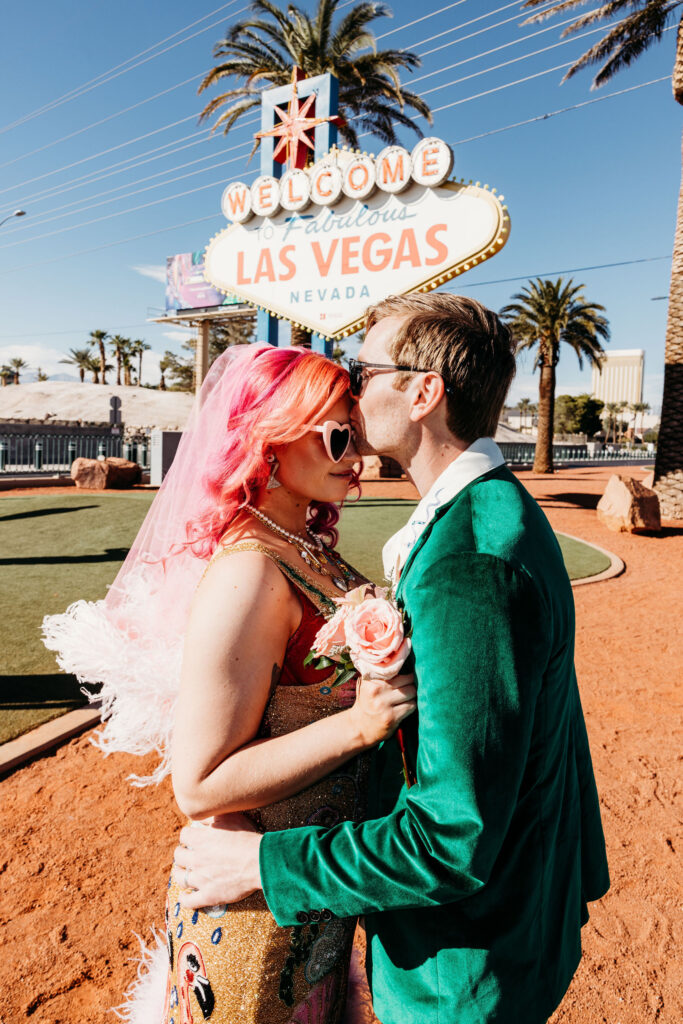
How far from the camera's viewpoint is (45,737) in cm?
480

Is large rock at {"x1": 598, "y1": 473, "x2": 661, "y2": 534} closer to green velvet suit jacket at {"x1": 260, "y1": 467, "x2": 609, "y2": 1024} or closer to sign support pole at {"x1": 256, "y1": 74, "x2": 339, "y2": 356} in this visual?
sign support pole at {"x1": 256, "y1": 74, "x2": 339, "y2": 356}

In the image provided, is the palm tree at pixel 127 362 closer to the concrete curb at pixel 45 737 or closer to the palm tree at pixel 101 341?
the palm tree at pixel 101 341

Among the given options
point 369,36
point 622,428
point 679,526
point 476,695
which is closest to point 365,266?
point 476,695

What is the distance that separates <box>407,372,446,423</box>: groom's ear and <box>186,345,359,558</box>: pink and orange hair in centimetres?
29

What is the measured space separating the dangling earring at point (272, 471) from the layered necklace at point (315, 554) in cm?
9

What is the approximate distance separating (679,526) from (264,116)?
43.1 feet

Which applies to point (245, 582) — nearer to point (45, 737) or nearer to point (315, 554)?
point (315, 554)

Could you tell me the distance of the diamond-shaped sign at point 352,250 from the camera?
856 centimetres

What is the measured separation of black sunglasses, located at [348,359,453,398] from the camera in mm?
1679

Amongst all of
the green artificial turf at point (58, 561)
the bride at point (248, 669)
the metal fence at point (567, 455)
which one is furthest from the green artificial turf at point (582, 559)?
the metal fence at point (567, 455)

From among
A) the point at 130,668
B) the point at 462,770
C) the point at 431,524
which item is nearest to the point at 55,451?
the point at 130,668

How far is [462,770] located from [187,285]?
57.1m

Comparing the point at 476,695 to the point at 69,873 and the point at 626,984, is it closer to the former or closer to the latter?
the point at 626,984

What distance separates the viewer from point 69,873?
3.53m
